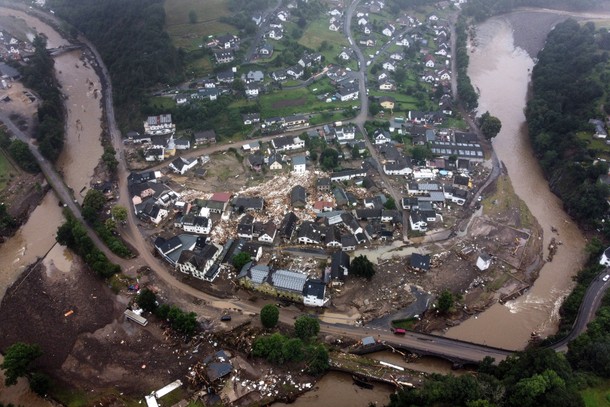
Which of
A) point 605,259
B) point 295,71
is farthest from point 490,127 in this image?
point 295,71

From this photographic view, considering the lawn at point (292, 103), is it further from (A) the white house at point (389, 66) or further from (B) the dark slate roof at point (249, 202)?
(B) the dark slate roof at point (249, 202)

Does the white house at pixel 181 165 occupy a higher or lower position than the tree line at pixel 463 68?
lower

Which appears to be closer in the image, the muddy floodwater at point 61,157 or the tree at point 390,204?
the muddy floodwater at point 61,157

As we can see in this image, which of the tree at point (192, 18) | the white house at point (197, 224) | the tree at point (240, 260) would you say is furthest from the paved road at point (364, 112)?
the tree at point (192, 18)

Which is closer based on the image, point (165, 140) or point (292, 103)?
point (165, 140)

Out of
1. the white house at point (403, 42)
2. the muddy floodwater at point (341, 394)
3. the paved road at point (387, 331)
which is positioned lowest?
the muddy floodwater at point (341, 394)

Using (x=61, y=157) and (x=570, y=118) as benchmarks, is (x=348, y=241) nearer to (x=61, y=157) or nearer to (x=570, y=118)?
(x=570, y=118)

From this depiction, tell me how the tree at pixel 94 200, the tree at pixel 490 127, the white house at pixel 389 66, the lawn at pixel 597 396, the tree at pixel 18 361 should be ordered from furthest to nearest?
the white house at pixel 389 66 < the tree at pixel 490 127 < the tree at pixel 94 200 < the tree at pixel 18 361 < the lawn at pixel 597 396
